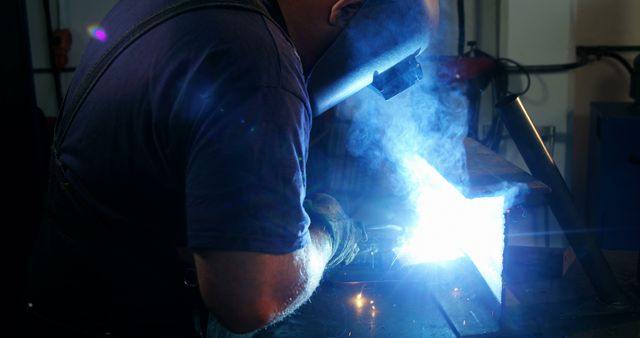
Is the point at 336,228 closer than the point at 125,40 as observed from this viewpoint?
No

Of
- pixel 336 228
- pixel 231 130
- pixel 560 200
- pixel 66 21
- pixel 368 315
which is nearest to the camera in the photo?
pixel 231 130

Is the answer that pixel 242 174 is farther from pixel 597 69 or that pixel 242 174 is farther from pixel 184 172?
pixel 597 69

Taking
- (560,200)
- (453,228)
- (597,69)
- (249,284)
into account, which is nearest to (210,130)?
(249,284)

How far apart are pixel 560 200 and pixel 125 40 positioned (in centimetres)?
132

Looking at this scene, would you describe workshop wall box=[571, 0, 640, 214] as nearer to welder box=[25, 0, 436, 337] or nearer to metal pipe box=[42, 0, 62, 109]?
welder box=[25, 0, 436, 337]

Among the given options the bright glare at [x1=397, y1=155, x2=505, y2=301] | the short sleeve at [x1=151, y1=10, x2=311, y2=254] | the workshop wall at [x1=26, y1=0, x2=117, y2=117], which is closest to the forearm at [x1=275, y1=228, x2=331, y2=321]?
the short sleeve at [x1=151, y1=10, x2=311, y2=254]

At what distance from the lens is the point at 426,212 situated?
1.83 metres

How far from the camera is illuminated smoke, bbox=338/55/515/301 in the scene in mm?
1565

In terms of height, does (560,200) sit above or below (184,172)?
below

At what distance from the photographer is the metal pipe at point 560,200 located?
1764 mm

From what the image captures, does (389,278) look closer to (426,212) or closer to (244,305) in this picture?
(426,212)

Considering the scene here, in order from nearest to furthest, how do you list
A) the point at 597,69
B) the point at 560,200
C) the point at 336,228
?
1. the point at 336,228
2. the point at 560,200
3. the point at 597,69

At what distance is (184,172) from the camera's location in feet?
3.33

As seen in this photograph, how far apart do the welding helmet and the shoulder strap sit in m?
0.26
